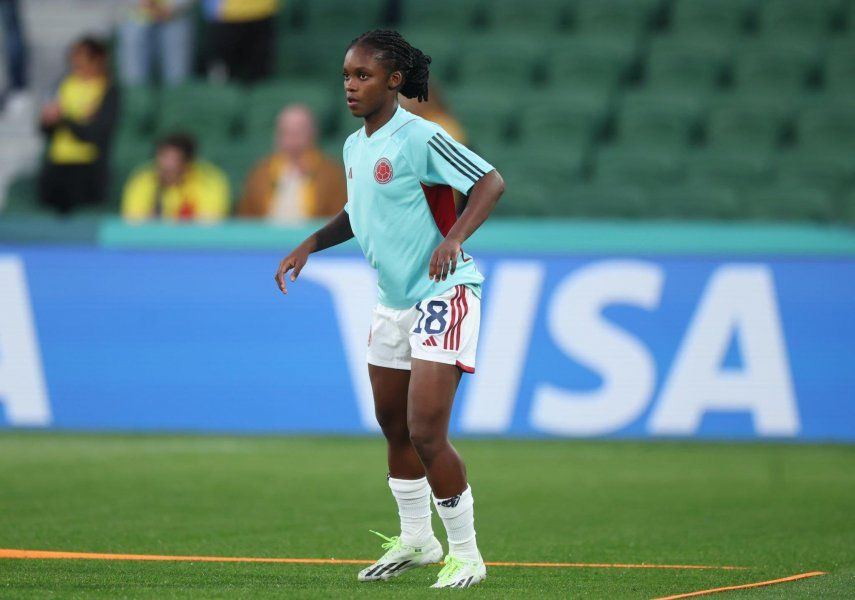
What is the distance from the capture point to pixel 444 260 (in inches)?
223

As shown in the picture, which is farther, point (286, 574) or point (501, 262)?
point (501, 262)

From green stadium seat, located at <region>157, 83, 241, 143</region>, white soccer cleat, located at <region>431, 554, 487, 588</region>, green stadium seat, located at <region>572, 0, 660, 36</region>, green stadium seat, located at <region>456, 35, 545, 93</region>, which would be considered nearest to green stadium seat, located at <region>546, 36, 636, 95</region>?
green stadium seat, located at <region>456, 35, 545, 93</region>

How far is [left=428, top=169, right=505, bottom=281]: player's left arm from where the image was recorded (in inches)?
224

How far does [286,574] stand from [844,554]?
8.24 feet

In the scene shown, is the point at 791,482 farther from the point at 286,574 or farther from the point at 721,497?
the point at 286,574

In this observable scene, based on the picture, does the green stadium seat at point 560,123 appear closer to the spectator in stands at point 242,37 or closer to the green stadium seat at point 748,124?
the green stadium seat at point 748,124

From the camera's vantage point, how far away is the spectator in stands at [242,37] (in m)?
15.6

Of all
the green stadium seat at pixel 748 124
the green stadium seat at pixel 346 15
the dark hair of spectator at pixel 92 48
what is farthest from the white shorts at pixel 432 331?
the green stadium seat at pixel 346 15

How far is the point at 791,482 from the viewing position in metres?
10.0

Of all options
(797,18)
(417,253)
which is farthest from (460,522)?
(797,18)

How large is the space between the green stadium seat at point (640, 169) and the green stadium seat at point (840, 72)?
1.99 meters

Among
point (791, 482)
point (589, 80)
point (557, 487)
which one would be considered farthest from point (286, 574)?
point (589, 80)

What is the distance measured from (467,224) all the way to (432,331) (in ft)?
1.50

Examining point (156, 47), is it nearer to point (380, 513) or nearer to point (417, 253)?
point (380, 513)
